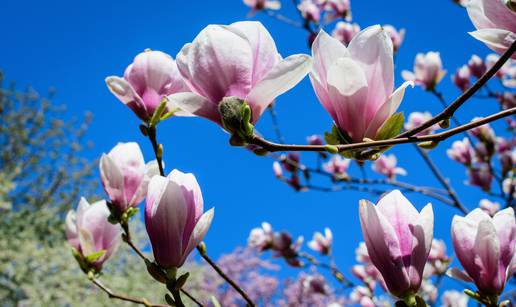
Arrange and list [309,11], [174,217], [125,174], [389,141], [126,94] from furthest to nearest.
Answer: [309,11] → [125,174] → [126,94] → [174,217] → [389,141]

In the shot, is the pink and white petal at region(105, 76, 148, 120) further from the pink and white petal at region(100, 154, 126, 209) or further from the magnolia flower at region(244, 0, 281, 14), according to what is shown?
the magnolia flower at region(244, 0, 281, 14)

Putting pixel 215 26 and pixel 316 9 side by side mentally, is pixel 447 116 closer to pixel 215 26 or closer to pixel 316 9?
pixel 215 26

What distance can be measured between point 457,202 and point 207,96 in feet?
5.87

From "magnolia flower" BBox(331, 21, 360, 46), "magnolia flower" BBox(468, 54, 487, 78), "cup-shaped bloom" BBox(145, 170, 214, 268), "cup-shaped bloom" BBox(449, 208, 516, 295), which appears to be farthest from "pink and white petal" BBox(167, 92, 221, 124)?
"magnolia flower" BBox(468, 54, 487, 78)

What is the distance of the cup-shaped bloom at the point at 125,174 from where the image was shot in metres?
0.84

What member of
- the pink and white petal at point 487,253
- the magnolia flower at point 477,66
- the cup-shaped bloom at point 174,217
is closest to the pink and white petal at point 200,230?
the cup-shaped bloom at point 174,217

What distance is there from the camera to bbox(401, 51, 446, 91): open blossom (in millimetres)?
2236

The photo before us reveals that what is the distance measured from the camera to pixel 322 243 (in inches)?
111

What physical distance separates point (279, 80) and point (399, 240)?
0.82 feet

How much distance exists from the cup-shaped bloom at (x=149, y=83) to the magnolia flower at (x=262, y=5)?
6.88 ft

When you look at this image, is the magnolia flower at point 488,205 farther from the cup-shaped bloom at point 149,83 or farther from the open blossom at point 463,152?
the cup-shaped bloom at point 149,83

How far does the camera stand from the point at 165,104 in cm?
71

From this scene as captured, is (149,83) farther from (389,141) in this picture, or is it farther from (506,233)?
(506,233)

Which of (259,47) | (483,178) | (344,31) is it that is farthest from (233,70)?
(483,178)
